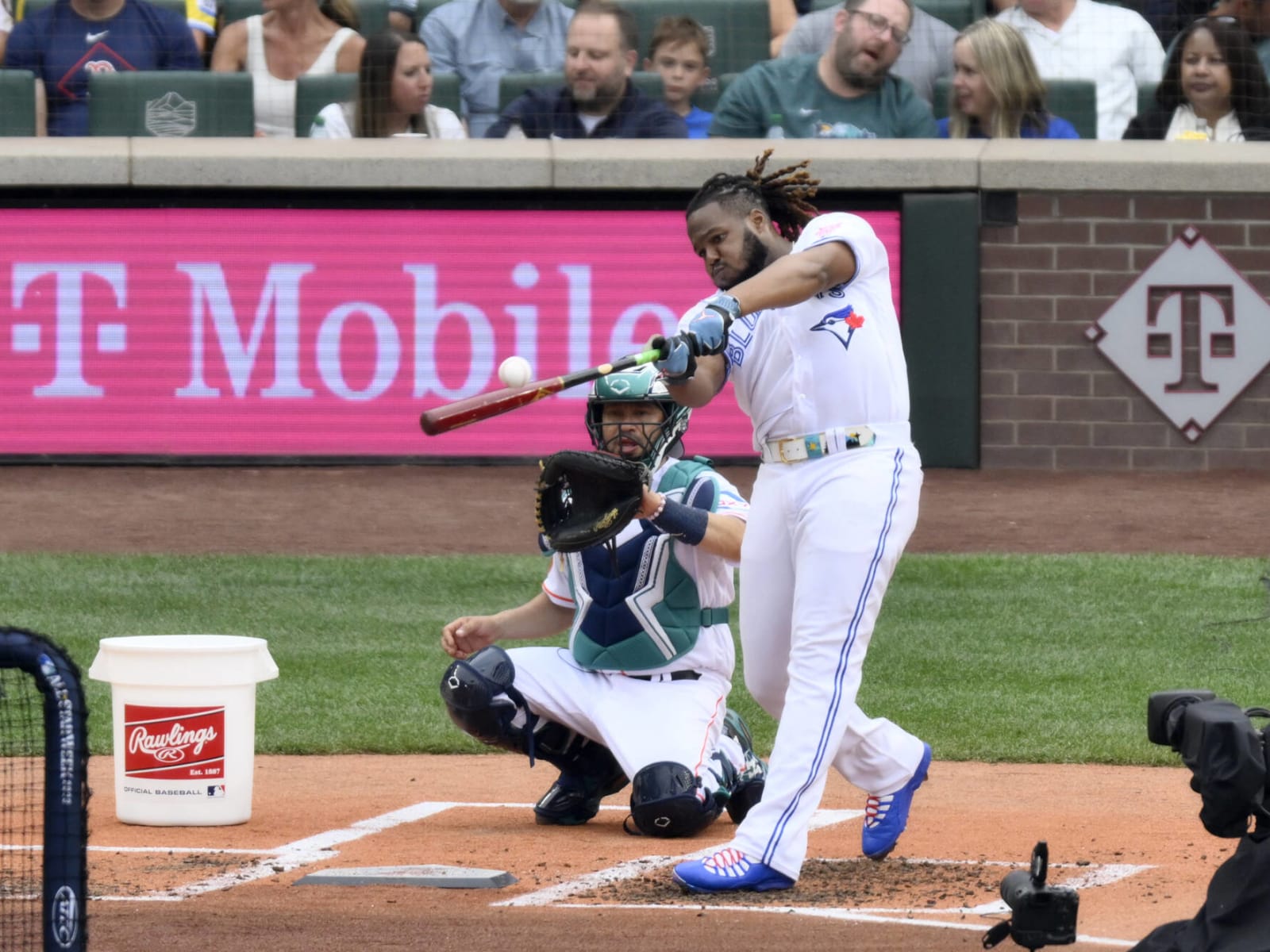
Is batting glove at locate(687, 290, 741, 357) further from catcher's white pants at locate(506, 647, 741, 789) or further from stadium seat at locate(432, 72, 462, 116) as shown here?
stadium seat at locate(432, 72, 462, 116)

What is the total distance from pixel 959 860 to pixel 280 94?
28.4ft

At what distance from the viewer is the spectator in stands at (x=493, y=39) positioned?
41.3ft

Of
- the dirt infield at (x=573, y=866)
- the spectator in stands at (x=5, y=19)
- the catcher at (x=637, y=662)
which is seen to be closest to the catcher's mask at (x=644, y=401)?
the catcher at (x=637, y=662)

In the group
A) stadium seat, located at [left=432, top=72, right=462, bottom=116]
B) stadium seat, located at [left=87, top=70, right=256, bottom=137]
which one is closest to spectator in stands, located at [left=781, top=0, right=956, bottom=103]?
stadium seat, located at [left=432, top=72, right=462, bottom=116]

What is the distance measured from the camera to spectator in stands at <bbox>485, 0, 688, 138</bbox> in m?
12.3

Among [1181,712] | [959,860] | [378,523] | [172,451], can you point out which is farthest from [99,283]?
[1181,712]

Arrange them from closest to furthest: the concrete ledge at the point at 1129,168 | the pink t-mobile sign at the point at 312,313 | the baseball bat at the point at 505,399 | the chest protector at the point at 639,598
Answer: the baseball bat at the point at 505,399 < the chest protector at the point at 639,598 < the concrete ledge at the point at 1129,168 < the pink t-mobile sign at the point at 312,313

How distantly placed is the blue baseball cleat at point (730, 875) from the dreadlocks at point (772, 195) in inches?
62.2

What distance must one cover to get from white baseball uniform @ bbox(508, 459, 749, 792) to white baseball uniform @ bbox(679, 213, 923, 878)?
58 centimetres

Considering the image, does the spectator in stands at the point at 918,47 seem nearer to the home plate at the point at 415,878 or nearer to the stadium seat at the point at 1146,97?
the stadium seat at the point at 1146,97

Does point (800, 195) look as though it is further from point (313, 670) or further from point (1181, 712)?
point (313, 670)

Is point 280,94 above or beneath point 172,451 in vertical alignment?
above

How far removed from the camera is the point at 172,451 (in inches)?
505

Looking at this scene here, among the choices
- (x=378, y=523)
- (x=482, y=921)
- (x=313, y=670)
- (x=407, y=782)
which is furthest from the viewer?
(x=378, y=523)
